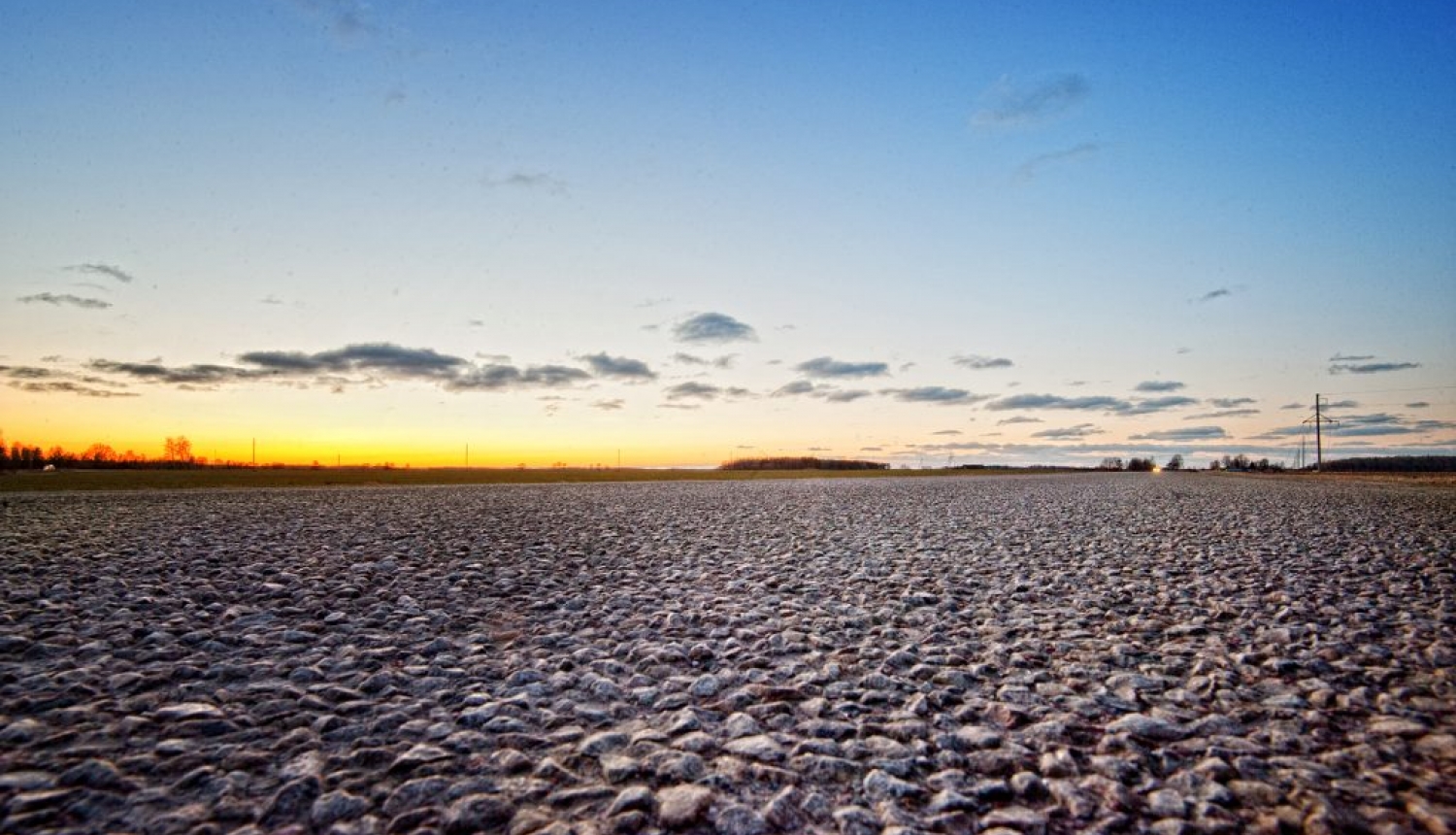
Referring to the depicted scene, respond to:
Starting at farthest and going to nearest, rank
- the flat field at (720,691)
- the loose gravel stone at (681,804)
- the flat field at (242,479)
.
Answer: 1. the flat field at (242,479)
2. the flat field at (720,691)
3. the loose gravel stone at (681,804)

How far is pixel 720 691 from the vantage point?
6.60m

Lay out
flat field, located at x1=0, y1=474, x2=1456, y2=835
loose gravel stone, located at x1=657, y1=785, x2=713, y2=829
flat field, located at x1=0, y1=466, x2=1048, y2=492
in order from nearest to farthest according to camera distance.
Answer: loose gravel stone, located at x1=657, y1=785, x2=713, y2=829
flat field, located at x1=0, y1=474, x2=1456, y2=835
flat field, located at x1=0, y1=466, x2=1048, y2=492

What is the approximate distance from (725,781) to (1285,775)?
4033 millimetres

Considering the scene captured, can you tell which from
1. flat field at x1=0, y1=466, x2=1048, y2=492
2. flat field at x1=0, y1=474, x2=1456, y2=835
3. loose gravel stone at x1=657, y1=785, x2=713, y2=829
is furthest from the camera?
flat field at x1=0, y1=466, x2=1048, y2=492

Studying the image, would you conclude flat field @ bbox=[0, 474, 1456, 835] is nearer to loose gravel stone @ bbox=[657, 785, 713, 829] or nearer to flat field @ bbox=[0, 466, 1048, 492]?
loose gravel stone @ bbox=[657, 785, 713, 829]

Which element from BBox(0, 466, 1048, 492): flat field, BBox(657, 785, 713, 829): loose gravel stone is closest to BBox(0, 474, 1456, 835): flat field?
BBox(657, 785, 713, 829): loose gravel stone

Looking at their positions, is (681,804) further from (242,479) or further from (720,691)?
(242,479)

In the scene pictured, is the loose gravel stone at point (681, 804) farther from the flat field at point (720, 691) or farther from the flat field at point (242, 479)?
the flat field at point (242, 479)

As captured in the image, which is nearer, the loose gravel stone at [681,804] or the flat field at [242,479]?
the loose gravel stone at [681,804]

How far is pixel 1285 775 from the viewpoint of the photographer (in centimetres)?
492

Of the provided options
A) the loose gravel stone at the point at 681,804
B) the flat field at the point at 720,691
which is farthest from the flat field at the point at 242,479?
the loose gravel stone at the point at 681,804

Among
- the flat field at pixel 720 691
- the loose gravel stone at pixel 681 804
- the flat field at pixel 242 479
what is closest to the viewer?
the loose gravel stone at pixel 681 804

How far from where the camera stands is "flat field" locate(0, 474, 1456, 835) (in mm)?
4477

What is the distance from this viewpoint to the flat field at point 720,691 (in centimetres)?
448
